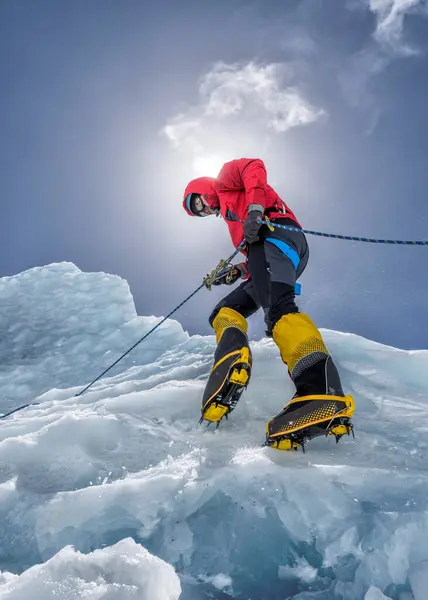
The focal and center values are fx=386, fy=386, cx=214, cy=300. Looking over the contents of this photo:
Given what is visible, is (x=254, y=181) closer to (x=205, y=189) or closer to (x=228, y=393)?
(x=205, y=189)

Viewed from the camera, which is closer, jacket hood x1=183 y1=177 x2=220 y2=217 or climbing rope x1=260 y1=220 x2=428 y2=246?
climbing rope x1=260 y1=220 x2=428 y2=246

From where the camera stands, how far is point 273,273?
2617mm

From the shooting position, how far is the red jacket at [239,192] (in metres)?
2.86

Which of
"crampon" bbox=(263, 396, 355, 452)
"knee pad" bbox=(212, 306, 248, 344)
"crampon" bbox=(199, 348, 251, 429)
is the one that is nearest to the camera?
"crampon" bbox=(263, 396, 355, 452)

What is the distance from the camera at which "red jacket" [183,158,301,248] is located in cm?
286

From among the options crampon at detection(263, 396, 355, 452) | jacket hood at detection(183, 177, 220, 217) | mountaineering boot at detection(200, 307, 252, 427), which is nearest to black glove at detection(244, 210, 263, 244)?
mountaineering boot at detection(200, 307, 252, 427)

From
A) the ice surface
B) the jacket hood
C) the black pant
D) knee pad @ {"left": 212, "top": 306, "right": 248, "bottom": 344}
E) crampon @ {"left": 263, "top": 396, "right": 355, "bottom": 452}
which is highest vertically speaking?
the jacket hood

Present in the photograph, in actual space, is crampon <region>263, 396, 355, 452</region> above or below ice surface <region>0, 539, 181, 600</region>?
above

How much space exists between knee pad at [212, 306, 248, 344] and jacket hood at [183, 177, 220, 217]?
110cm

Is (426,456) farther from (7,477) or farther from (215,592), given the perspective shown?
(7,477)

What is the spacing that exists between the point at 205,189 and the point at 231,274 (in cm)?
82

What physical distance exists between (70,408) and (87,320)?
11447mm

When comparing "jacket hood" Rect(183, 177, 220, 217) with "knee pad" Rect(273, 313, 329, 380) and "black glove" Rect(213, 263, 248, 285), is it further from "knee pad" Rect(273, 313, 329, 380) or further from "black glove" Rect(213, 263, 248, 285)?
"knee pad" Rect(273, 313, 329, 380)

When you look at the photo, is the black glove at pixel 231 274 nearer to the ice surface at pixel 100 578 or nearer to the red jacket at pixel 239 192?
the red jacket at pixel 239 192
